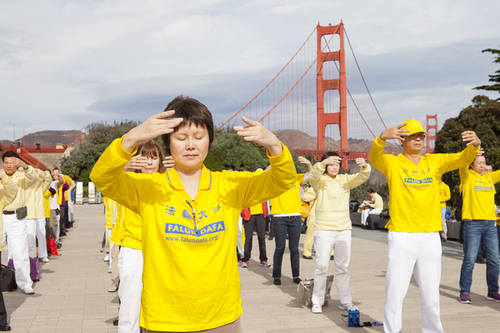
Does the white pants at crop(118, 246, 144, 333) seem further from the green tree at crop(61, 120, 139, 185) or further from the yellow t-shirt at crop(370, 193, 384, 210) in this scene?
the green tree at crop(61, 120, 139, 185)

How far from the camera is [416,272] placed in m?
4.02

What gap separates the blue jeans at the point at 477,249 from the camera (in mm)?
5973

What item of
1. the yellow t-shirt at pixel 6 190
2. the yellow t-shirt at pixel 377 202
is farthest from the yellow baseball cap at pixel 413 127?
the yellow t-shirt at pixel 377 202

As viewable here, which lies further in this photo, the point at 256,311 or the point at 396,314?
the point at 256,311

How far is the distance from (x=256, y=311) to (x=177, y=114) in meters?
4.25

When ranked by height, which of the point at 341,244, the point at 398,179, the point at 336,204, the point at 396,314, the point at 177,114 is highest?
the point at 177,114

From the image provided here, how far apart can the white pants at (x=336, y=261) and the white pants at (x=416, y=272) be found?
1346mm

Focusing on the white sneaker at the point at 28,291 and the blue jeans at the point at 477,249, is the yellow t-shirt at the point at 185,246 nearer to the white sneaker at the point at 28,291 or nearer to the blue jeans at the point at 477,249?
the blue jeans at the point at 477,249

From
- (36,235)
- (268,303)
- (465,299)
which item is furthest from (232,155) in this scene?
(465,299)

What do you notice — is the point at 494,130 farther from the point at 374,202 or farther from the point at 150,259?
the point at 150,259

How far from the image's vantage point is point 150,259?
1963 mm

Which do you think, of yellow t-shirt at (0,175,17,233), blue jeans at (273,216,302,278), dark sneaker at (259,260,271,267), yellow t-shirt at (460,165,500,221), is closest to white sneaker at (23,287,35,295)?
yellow t-shirt at (0,175,17,233)

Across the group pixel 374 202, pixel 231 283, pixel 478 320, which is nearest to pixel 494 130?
pixel 374 202

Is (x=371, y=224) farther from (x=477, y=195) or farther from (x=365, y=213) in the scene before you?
Result: (x=477, y=195)
